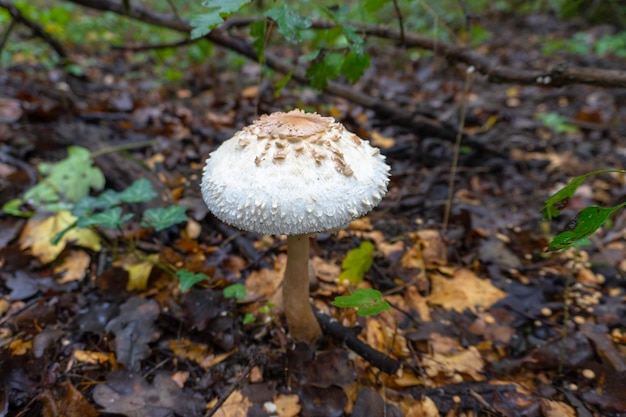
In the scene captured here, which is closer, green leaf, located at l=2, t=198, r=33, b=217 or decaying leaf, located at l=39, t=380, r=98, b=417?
decaying leaf, located at l=39, t=380, r=98, b=417

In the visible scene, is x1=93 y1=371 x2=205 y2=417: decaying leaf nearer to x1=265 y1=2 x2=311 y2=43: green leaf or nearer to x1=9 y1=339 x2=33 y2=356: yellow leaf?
x1=9 y1=339 x2=33 y2=356: yellow leaf

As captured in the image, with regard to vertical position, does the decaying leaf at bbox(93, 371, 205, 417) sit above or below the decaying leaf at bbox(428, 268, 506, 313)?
below

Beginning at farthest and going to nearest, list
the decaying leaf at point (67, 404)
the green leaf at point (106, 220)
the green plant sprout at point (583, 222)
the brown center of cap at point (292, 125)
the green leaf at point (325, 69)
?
the green leaf at point (325, 69) → the green leaf at point (106, 220) → the decaying leaf at point (67, 404) → the brown center of cap at point (292, 125) → the green plant sprout at point (583, 222)

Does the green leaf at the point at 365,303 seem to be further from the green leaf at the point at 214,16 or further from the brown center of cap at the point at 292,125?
the green leaf at the point at 214,16

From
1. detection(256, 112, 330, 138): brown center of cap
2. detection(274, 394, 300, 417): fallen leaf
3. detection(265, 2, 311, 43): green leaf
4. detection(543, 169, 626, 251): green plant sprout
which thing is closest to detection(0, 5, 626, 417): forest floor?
detection(274, 394, 300, 417): fallen leaf

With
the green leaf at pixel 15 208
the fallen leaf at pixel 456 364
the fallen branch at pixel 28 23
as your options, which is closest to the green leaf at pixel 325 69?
the fallen leaf at pixel 456 364

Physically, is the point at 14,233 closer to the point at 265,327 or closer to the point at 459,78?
the point at 265,327

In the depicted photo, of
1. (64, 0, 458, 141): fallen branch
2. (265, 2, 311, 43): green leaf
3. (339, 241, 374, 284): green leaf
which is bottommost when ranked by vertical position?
(339, 241, 374, 284): green leaf
